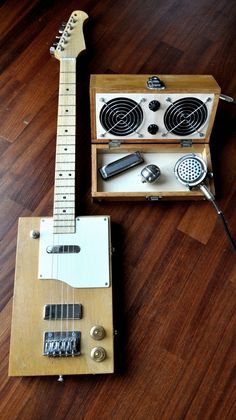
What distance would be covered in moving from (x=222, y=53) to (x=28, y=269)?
1030 mm

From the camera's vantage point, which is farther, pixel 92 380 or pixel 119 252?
pixel 119 252

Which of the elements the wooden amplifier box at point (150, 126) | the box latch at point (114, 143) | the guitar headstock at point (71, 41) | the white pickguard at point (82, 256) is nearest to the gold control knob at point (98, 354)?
the white pickguard at point (82, 256)

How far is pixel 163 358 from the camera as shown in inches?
47.5

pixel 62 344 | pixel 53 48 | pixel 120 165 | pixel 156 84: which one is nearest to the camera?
pixel 62 344

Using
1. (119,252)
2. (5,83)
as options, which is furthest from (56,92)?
(119,252)

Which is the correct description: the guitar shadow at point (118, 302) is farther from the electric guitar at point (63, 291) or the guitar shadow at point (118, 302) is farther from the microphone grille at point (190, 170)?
the microphone grille at point (190, 170)

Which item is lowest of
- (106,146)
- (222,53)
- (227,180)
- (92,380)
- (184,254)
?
(92,380)

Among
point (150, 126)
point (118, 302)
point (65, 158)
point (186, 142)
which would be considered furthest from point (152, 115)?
point (118, 302)

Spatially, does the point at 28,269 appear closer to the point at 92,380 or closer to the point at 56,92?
the point at 92,380

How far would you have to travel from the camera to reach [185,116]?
51.3 inches

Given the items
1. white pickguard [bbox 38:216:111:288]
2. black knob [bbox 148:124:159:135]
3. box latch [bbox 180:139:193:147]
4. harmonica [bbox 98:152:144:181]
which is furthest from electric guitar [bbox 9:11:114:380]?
box latch [bbox 180:139:193:147]

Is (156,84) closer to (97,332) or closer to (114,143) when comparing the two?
(114,143)

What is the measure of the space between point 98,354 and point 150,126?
651mm

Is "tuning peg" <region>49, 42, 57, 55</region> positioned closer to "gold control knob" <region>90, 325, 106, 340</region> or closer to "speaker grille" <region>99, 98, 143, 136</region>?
"speaker grille" <region>99, 98, 143, 136</region>
